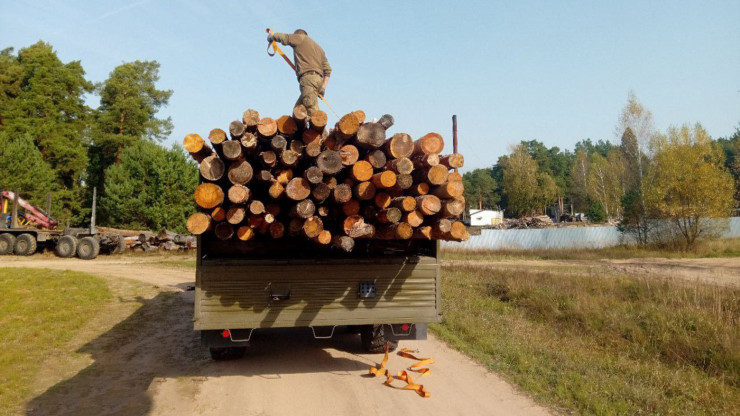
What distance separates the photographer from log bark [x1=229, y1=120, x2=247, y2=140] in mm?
4379

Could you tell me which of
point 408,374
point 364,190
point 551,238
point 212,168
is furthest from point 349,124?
point 551,238

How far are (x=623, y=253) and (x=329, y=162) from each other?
29.5m

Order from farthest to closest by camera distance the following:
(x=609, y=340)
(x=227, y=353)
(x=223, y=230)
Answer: (x=609, y=340)
(x=227, y=353)
(x=223, y=230)

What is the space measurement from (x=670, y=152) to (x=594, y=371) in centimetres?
2976

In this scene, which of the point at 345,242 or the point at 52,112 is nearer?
the point at 345,242

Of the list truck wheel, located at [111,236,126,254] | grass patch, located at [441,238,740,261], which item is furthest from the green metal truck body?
truck wheel, located at [111,236,126,254]

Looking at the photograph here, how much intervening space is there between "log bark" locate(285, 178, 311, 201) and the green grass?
3586 mm

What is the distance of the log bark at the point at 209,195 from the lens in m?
A: 4.46

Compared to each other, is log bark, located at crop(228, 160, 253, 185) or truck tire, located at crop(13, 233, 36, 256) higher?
log bark, located at crop(228, 160, 253, 185)

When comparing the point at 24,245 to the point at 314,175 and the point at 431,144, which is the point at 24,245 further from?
the point at 431,144

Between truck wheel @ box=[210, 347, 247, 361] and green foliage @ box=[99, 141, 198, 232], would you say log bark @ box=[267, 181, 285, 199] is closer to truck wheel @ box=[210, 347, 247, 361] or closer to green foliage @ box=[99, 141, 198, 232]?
truck wheel @ box=[210, 347, 247, 361]

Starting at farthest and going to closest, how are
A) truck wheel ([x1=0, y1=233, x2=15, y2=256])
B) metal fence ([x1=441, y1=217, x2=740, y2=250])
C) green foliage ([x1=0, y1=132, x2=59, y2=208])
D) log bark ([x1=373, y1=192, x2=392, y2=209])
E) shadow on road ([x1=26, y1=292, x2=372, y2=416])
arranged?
metal fence ([x1=441, y1=217, x2=740, y2=250]) < green foliage ([x1=0, y1=132, x2=59, y2=208]) < truck wheel ([x1=0, y1=233, x2=15, y2=256]) < shadow on road ([x1=26, y1=292, x2=372, y2=416]) < log bark ([x1=373, y1=192, x2=392, y2=209])

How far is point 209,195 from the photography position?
176 inches

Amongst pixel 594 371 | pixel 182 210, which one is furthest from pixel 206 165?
pixel 182 210
